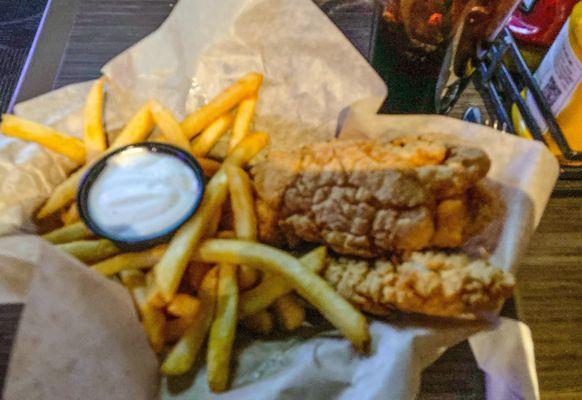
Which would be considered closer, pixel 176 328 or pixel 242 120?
pixel 176 328

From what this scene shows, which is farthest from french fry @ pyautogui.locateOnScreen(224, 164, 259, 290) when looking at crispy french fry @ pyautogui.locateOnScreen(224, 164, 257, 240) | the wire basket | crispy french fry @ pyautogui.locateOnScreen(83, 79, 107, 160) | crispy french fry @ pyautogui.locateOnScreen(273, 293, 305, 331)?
the wire basket

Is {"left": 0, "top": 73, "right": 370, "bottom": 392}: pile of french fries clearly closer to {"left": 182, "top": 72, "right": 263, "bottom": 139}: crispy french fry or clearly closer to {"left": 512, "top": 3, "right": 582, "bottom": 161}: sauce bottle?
{"left": 182, "top": 72, "right": 263, "bottom": 139}: crispy french fry

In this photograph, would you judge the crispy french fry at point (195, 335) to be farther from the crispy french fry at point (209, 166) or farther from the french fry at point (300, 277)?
the crispy french fry at point (209, 166)

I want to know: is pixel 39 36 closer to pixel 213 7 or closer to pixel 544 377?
pixel 213 7

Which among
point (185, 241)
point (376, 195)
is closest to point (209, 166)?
point (185, 241)

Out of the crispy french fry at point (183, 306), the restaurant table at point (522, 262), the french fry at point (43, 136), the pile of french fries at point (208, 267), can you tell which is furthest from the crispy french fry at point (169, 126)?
the restaurant table at point (522, 262)

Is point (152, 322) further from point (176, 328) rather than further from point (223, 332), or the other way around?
point (223, 332)
